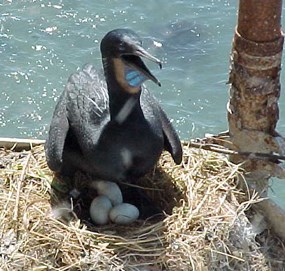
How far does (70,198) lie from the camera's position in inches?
173

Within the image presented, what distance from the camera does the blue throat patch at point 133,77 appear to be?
4.18 metres

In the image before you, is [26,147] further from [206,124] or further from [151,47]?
[151,47]

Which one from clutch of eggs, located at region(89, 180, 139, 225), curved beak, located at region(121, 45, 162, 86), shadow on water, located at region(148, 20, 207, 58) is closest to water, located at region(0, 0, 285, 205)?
shadow on water, located at region(148, 20, 207, 58)

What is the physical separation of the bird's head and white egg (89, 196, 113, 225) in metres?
0.48

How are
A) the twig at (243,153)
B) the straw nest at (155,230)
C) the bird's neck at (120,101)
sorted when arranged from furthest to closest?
the twig at (243,153) → the bird's neck at (120,101) → the straw nest at (155,230)

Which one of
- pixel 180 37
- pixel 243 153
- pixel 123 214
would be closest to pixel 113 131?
pixel 123 214

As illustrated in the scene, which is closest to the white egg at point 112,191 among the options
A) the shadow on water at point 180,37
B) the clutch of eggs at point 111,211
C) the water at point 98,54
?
the clutch of eggs at point 111,211

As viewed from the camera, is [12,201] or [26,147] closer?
[12,201]

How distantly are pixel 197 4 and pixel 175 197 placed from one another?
4.86 metres

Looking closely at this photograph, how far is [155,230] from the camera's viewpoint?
416 cm

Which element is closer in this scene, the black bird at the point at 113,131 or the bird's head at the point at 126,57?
the bird's head at the point at 126,57

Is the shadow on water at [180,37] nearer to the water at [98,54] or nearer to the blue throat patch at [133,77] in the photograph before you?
the water at [98,54]

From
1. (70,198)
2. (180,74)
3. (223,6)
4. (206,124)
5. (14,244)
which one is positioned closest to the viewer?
(14,244)

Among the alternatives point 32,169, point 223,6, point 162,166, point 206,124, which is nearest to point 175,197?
point 162,166
